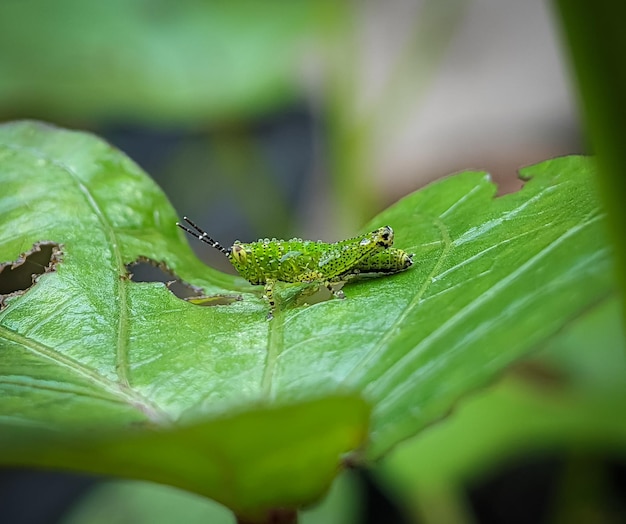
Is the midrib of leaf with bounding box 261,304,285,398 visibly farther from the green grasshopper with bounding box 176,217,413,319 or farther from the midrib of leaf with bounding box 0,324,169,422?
the green grasshopper with bounding box 176,217,413,319

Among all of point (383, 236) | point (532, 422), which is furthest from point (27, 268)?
point (532, 422)

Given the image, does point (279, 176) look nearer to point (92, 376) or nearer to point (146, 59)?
point (146, 59)

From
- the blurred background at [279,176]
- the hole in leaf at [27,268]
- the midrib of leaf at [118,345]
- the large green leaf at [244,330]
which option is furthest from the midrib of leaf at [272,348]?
the blurred background at [279,176]

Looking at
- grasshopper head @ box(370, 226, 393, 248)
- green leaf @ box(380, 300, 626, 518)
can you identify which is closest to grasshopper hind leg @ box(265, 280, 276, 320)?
grasshopper head @ box(370, 226, 393, 248)

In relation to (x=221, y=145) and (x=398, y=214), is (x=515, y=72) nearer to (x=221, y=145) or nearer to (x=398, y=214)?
(x=221, y=145)

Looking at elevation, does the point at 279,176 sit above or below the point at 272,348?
below

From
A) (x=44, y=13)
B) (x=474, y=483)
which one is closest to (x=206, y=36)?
(x=44, y=13)
